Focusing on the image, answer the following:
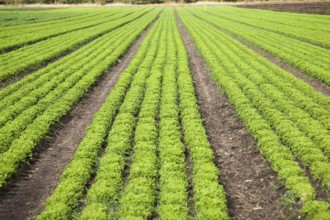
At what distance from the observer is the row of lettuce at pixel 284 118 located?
10250 millimetres

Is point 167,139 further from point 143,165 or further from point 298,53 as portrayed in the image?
point 298,53

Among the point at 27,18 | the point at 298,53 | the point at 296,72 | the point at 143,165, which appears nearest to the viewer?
the point at 143,165

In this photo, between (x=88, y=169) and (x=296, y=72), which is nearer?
(x=88, y=169)

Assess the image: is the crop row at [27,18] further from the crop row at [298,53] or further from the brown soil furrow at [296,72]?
the brown soil furrow at [296,72]

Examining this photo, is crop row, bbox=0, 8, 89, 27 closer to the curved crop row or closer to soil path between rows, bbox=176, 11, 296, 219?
the curved crop row

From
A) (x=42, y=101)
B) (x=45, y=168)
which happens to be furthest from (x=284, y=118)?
(x=42, y=101)

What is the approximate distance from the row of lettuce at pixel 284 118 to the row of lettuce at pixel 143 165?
2442 mm

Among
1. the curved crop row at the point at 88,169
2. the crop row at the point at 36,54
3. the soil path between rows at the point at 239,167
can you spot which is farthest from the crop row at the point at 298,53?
the crop row at the point at 36,54

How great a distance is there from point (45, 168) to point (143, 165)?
163 inches

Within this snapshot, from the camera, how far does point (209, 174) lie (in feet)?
35.3

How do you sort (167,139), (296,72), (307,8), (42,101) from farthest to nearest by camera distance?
1. (307,8)
2. (296,72)
3. (42,101)
4. (167,139)

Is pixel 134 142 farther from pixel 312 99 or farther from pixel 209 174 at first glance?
pixel 312 99

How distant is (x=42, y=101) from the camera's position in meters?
17.6

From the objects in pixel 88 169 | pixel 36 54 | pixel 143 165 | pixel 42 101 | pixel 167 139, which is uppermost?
pixel 36 54
